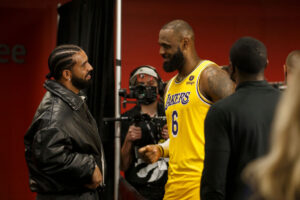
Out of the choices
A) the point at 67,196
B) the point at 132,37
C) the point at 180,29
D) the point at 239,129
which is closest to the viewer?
the point at 239,129

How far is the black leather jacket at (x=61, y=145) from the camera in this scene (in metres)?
2.32

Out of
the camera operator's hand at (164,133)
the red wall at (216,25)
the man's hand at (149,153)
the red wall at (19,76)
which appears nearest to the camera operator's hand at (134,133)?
the camera operator's hand at (164,133)

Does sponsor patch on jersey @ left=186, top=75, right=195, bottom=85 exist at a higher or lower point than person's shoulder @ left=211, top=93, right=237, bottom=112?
higher

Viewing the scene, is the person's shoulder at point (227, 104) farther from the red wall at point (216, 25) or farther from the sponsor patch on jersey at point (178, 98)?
the red wall at point (216, 25)

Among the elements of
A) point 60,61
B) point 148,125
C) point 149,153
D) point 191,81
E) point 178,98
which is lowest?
point 149,153

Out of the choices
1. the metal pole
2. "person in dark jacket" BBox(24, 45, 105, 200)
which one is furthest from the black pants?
the metal pole

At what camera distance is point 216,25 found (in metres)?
5.04

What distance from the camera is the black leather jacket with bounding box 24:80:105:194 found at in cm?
232

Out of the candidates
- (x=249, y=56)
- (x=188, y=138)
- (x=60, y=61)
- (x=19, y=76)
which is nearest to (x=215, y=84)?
(x=188, y=138)

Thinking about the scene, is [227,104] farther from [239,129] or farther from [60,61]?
[60,61]

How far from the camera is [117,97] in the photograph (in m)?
3.52

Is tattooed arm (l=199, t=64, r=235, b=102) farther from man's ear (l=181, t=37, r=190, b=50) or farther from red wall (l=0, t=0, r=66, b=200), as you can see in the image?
red wall (l=0, t=0, r=66, b=200)

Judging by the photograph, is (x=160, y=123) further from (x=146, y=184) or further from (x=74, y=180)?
(x=74, y=180)

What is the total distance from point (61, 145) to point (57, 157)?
2.8 inches
